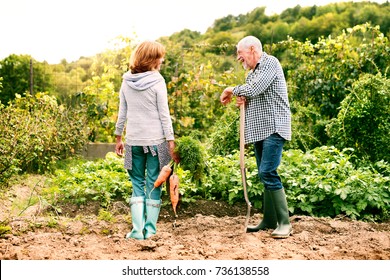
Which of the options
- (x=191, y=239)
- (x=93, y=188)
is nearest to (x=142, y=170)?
(x=191, y=239)

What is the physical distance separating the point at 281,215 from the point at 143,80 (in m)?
1.53

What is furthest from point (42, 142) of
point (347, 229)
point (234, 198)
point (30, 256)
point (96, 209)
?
point (347, 229)

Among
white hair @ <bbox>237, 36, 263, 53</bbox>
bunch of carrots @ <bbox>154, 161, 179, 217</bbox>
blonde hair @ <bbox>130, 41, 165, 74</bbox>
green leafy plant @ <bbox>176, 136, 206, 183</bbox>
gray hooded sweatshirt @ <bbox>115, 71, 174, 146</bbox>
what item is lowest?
bunch of carrots @ <bbox>154, 161, 179, 217</bbox>

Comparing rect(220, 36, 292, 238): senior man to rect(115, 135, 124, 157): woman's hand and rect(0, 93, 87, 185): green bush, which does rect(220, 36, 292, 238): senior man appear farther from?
rect(0, 93, 87, 185): green bush

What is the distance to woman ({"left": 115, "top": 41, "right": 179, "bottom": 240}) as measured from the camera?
431cm

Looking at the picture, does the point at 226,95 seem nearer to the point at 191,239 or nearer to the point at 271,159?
the point at 271,159

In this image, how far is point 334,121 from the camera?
7582mm

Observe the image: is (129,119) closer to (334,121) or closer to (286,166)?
(286,166)

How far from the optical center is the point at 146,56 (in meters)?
4.30

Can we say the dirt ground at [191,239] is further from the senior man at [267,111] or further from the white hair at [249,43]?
the white hair at [249,43]

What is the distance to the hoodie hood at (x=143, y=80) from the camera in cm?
429

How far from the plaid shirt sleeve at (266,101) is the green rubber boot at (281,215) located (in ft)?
1.52

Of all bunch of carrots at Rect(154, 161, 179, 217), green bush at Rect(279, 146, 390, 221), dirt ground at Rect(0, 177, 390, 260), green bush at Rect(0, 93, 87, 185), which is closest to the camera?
dirt ground at Rect(0, 177, 390, 260)

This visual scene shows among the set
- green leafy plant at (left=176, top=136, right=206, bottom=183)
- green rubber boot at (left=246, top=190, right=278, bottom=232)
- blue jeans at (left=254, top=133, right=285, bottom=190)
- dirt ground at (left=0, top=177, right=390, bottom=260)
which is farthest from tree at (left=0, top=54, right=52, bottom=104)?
blue jeans at (left=254, top=133, right=285, bottom=190)
